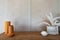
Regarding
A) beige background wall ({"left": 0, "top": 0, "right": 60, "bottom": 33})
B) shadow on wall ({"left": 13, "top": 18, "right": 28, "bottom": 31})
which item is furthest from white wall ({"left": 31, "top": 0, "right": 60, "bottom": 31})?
shadow on wall ({"left": 13, "top": 18, "right": 28, "bottom": 31})

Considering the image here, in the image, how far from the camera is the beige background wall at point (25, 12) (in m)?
1.86

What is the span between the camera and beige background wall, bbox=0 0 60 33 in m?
1.86

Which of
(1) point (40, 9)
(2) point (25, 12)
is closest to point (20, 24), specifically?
(2) point (25, 12)

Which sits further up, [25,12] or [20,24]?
[25,12]

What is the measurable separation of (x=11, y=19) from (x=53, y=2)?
834mm

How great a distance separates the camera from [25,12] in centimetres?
189

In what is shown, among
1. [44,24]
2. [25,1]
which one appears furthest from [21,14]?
[44,24]

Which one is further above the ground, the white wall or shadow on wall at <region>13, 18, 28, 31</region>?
the white wall

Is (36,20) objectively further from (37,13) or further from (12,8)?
(12,8)

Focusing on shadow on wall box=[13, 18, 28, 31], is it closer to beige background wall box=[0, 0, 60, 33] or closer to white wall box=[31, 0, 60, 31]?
beige background wall box=[0, 0, 60, 33]

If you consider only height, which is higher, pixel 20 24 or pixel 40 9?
pixel 40 9

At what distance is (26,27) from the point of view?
1896mm

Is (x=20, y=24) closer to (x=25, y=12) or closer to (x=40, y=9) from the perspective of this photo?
(x=25, y=12)

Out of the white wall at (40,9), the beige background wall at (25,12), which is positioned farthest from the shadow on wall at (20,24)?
the white wall at (40,9)
